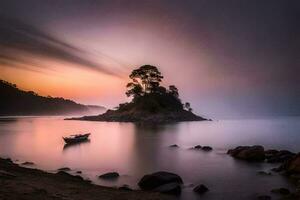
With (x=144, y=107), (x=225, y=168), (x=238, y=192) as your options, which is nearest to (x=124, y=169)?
(x=225, y=168)

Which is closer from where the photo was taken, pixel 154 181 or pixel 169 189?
pixel 169 189

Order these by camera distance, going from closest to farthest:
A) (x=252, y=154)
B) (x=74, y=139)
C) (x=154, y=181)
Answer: (x=154, y=181) → (x=252, y=154) → (x=74, y=139)

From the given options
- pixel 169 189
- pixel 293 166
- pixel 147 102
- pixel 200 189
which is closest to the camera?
pixel 169 189

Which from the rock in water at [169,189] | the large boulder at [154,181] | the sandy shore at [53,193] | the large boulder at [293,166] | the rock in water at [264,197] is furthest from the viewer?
the large boulder at [293,166]

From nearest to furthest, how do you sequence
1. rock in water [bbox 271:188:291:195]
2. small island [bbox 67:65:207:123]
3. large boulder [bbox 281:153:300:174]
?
1. rock in water [bbox 271:188:291:195]
2. large boulder [bbox 281:153:300:174]
3. small island [bbox 67:65:207:123]

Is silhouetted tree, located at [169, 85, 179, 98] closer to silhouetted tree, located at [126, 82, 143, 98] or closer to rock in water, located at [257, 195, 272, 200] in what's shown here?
silhouetted tree, located at [126, 82, 143, 98]

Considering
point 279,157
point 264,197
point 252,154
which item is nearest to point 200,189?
point 264,197

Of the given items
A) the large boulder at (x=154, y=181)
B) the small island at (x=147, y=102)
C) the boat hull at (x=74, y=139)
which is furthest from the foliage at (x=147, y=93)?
the large boulder at (x=154, y=181)

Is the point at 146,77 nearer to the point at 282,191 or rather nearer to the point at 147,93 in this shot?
the point at 147,93

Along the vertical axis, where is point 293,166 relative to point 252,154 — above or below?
below

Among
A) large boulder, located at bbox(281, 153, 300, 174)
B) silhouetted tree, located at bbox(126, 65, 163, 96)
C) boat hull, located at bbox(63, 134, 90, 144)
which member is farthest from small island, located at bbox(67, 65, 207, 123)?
large boulder, located at bbox(281, 153, 300, 174)

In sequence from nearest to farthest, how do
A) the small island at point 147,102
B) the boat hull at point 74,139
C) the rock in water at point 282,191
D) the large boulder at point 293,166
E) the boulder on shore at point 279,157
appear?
the rock in water at point 282,191 → the large boulder at point 293,166 → the boulder on shore at point 279,157 → the boat hull at point 74,139 → the small island at point 147,102

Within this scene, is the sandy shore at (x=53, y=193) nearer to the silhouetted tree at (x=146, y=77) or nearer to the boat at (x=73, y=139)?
the boat at (x=73, y=139)

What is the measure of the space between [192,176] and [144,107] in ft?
440
